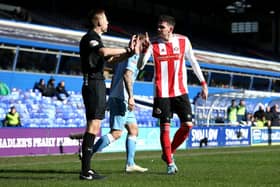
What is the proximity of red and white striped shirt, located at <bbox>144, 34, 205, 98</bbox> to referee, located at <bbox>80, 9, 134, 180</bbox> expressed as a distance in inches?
52.0

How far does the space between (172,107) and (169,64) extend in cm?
64

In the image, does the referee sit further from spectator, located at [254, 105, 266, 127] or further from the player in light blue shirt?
spectator, located at [254, 105, 266, 127]

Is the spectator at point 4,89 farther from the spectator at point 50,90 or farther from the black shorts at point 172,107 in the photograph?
the black shorts at point 172,107

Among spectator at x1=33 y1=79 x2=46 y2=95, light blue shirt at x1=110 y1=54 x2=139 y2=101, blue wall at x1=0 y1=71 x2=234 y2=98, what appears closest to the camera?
light blue shirt at x1=110 y1=54 x2=139 y2=101

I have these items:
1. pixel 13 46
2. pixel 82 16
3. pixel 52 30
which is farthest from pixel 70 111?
pixel 82 16

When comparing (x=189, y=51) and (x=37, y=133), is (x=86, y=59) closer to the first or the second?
(x=189, y=51)

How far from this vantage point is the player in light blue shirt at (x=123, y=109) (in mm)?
9742

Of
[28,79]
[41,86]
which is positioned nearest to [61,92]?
[41,86]

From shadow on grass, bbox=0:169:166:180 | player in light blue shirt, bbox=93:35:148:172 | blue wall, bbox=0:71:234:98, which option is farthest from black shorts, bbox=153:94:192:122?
blue wall, bbox=0:71:234:98

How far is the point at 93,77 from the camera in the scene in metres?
8.29

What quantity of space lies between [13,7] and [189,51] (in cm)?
3415

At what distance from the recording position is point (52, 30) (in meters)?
33.9

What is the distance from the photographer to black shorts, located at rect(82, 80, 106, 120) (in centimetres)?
820

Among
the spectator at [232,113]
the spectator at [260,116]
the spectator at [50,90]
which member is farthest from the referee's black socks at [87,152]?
the spectator at [260,116]
